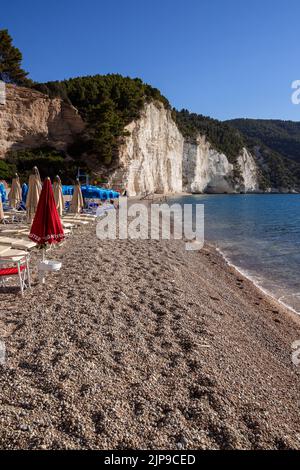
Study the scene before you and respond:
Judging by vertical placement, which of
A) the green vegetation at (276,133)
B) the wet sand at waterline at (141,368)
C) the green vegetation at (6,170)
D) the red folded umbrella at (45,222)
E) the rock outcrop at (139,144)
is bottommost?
the wet sand at waterline at (141,368)

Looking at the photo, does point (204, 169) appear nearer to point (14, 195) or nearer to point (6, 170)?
point (6, 170)

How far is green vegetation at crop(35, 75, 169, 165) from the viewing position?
38.3 m

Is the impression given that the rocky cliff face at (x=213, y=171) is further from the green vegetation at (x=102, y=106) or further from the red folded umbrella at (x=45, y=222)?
the red folded umbrella at (x=45, y=222)

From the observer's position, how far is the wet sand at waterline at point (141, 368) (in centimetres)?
322

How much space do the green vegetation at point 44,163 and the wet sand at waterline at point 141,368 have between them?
2855cm

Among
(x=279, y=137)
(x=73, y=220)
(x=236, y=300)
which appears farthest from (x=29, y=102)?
(x=279, y=137)

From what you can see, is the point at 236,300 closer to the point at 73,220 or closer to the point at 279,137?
the point at 73,220

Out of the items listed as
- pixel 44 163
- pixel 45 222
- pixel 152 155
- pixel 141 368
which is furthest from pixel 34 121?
pixel 141 368

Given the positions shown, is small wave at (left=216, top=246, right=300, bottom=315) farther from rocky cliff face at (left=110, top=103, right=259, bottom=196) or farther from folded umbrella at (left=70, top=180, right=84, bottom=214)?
rocky cliff face at (left=110, top=103, right=259, bottom=196)

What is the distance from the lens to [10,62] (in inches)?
1542

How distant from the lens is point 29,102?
113 feet

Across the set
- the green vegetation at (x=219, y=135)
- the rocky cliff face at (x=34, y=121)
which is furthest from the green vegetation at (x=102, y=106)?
the green vegetation at (x=219, y=135)

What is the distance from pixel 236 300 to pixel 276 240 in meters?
12.1

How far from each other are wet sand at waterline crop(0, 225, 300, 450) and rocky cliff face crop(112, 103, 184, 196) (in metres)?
35.9
